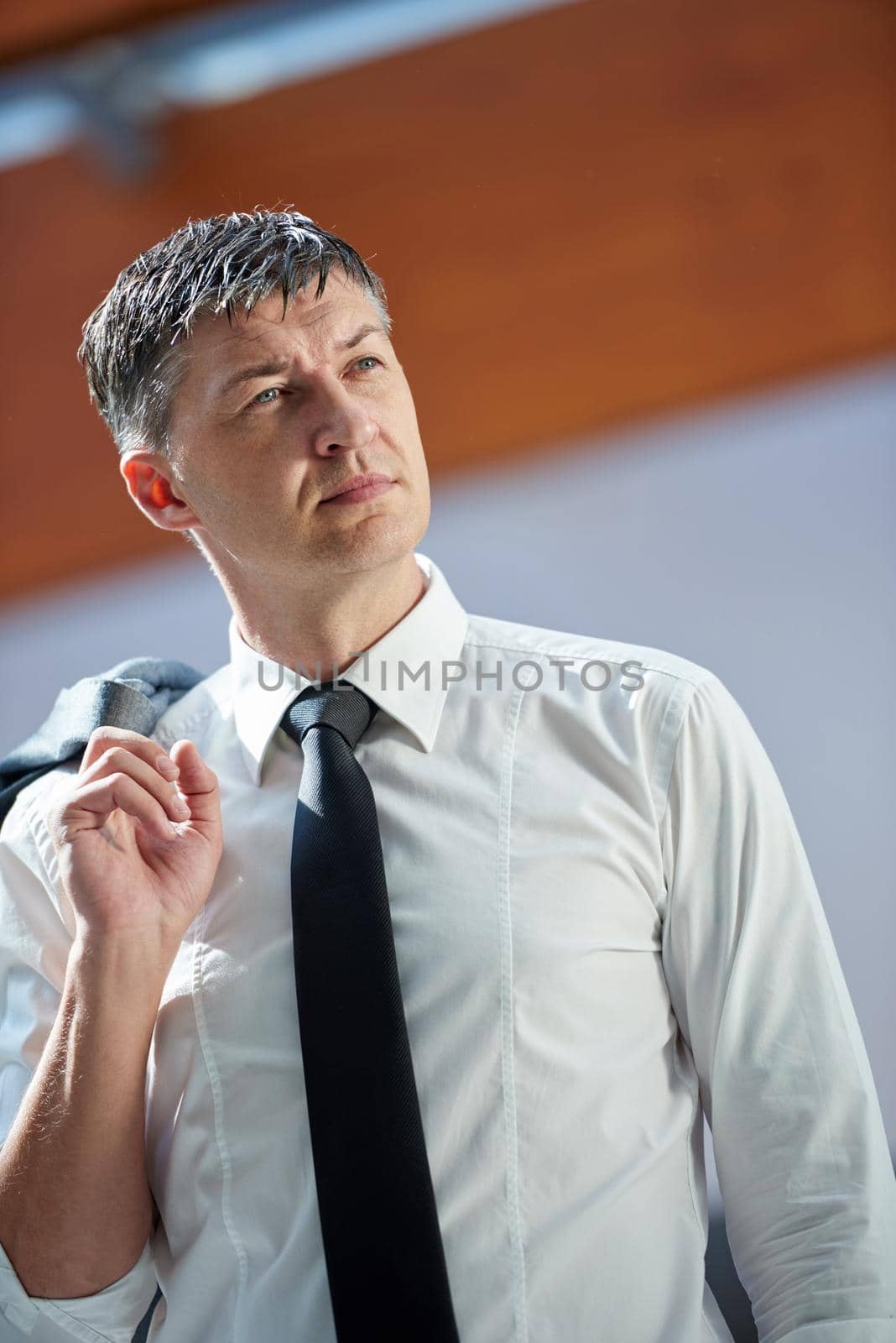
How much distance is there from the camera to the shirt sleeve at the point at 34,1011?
1.19m

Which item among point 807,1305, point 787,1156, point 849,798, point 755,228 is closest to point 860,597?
point 849,798

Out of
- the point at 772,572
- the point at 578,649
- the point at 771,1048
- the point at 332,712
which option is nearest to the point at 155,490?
the point at 332,712

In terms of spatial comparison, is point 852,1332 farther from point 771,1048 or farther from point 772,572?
point 772,572

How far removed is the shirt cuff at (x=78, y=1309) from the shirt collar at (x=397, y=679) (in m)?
0.49

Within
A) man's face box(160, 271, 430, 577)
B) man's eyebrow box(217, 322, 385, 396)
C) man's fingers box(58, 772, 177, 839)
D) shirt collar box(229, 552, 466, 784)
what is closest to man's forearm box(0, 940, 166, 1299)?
man's fingers box(58, 772, 177, 839)

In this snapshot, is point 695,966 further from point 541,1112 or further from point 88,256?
point 88,256

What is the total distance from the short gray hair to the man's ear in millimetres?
18

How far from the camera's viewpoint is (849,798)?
61.0 inches

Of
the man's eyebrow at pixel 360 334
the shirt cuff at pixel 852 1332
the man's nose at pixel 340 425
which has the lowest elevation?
the shirt cuff at pixel 852 1332

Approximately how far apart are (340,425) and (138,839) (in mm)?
451

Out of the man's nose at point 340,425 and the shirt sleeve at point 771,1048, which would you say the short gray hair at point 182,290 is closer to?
the man's nose at point 340,425

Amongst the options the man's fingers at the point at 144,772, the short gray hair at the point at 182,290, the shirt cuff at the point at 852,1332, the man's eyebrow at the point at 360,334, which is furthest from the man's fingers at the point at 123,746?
the shirt cuff at the point at 852,1332

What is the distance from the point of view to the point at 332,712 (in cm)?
127

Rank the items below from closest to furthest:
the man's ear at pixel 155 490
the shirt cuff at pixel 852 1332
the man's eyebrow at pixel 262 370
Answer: the shirt cuff at pixel 852 1332 → the man's eyebrow at pixel 262 370 → the man's ear at pixel 155 490
